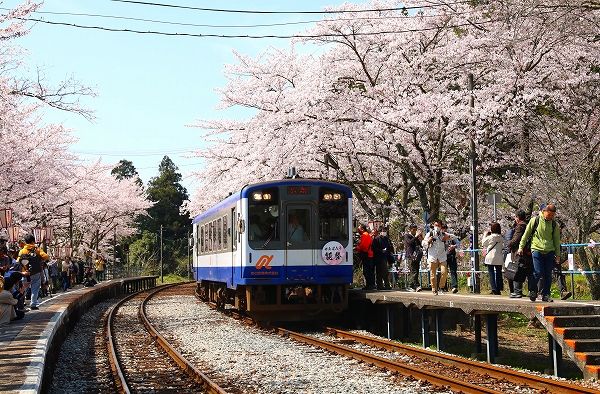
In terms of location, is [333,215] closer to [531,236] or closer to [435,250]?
[435,250]

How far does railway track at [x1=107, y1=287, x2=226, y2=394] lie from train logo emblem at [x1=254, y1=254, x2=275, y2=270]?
2210mm

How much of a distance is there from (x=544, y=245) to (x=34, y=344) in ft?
22.7

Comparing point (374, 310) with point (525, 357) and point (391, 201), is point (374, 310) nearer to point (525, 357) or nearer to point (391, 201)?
point (525, 357)

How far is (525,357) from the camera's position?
1234 centimetres

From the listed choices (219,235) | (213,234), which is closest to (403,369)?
(219,235)

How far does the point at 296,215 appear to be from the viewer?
1460 centimetres

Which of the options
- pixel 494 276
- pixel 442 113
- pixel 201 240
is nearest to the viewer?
pixel 494 276

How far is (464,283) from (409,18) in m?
7.06

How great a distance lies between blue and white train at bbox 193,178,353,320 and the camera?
14398 millimetres

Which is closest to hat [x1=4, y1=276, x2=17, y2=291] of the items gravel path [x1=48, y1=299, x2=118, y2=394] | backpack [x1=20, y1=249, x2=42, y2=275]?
gravel path [x1=48, y1=299, x2=118, y2=394]

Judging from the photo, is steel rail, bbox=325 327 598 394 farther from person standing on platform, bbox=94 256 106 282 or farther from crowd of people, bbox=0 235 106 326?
person standing on platform, bbox=94 256 106 282

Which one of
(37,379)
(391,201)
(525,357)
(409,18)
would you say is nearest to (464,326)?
(525,357)

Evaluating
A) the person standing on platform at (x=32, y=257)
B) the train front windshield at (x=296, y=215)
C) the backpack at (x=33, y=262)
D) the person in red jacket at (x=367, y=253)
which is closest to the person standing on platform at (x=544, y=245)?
the train front windshield at (x=296, y=215)

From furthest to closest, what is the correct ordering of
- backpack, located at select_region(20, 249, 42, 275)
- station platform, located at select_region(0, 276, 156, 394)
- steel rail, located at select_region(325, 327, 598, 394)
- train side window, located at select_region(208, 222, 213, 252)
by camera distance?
train side window, located at select_region(208, 222, 213, 252)
backpack, located at select_region(20, 249, 42, 275)
station platform, located at select_region(0, 276, 156, 394)
steel rail, located at select_region(325, 327, 598, 394)
